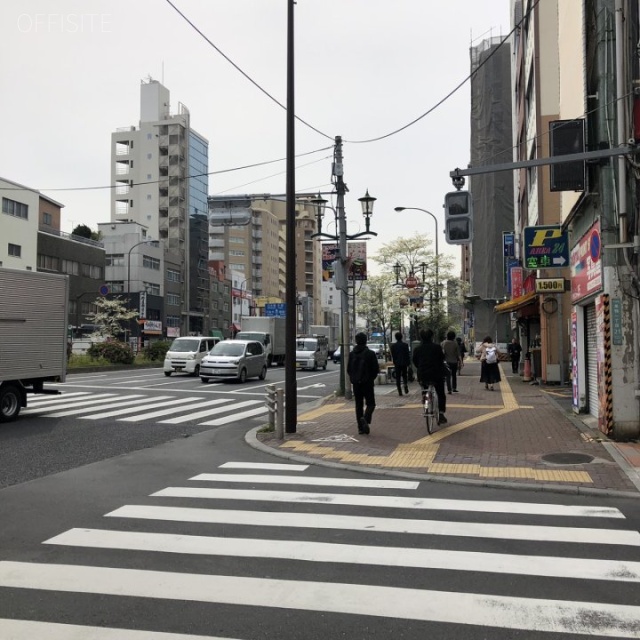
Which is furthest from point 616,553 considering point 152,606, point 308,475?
point 308,475

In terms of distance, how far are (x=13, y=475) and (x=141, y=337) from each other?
203 feet

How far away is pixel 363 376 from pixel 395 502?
465cm

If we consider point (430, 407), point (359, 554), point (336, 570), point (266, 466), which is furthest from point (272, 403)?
point (336, 570)

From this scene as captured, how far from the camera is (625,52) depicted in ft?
33.2

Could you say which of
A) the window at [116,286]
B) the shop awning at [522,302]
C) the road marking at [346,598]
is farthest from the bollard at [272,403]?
the window at [116,286]

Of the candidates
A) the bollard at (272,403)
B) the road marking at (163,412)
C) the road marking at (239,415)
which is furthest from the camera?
the road marking at (163,412)

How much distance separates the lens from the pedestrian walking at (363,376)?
11.0 m

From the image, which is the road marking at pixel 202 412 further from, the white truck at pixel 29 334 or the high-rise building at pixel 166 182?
the high-rise building at pixel 166 182

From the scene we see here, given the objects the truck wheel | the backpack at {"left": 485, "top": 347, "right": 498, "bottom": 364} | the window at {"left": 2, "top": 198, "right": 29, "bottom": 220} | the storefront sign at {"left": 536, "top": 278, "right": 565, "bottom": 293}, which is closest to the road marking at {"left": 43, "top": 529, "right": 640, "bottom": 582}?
the truck wheel

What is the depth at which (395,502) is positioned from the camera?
655 cm

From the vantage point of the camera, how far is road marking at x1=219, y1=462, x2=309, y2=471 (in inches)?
336

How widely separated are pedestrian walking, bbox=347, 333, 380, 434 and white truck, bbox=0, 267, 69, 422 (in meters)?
7.44

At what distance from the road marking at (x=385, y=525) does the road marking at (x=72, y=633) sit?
2242 millimetres

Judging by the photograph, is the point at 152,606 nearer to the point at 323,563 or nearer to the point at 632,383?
the point at 323,563
